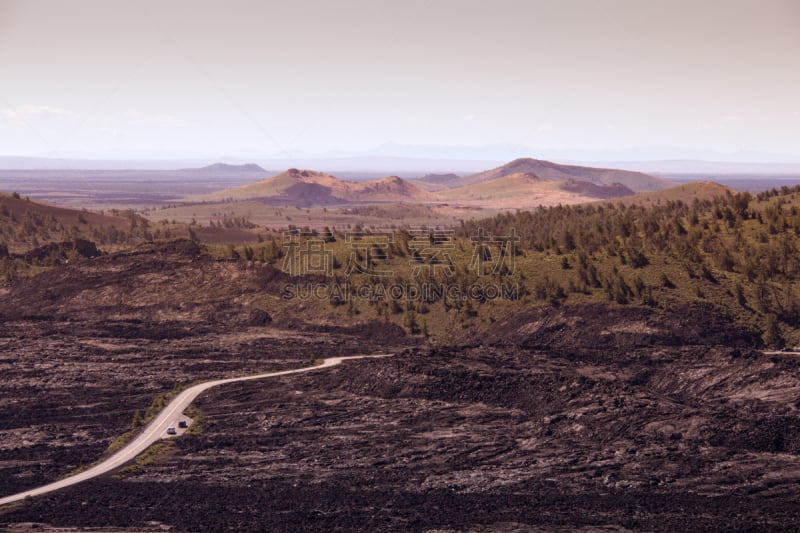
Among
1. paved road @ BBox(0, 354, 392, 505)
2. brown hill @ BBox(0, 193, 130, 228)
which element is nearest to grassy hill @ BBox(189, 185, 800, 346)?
paved road @ BBox(0, 354, 392, 505)

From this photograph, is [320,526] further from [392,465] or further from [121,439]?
[121,439]

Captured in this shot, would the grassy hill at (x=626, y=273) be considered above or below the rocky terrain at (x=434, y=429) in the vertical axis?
above

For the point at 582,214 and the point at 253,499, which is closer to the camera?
the point at 253,499

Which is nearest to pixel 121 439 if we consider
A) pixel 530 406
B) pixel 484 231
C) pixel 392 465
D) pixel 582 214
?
pixel 392 465

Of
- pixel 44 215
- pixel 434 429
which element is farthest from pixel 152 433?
pixel 44 215

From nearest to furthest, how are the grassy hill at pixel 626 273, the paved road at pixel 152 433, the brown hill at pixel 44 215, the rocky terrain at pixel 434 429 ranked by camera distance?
1. the rocky terrain at pixel 434 429
2. the paved road at pixel 152 433
3. the grassy hill at pixel 626 273
4. the brown hill at pixel 44 215

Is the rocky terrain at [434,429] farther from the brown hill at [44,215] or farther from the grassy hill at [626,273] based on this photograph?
the brown hill at [44,215]

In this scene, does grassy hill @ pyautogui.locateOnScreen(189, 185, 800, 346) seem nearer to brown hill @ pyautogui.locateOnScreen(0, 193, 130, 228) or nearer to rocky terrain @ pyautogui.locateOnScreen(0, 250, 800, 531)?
rocky terrain @ pyautogui.locateOnScreen(0, 250, 800, 531)

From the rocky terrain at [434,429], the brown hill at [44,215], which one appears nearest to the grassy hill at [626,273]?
the rocky terrain at [434,429]

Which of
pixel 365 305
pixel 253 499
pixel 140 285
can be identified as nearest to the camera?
pixel 253 499
